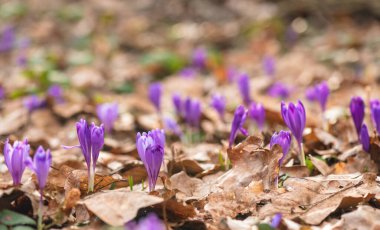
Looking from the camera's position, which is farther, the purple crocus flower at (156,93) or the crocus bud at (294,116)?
the purple crocus flower at (156,93)

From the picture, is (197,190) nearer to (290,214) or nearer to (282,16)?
(290,214)

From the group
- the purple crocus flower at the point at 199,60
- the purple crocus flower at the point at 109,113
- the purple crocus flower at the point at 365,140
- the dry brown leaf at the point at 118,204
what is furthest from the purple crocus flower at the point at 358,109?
the purple crocus flower at the point at 199,60

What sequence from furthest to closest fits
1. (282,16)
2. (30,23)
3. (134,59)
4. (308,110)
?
(30,23) < (282,16) < (134,59) < (308,110)

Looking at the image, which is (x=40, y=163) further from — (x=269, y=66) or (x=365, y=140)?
(x=269, y=66)

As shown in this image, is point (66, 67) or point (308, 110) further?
point (66, 67)

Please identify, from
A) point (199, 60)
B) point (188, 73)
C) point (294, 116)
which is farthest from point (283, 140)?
point (199, 60)

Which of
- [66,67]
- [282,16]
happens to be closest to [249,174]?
[66,67]

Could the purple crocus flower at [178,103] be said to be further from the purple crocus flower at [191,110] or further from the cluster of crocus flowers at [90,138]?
the cluster of crocus flowers at [90,138]

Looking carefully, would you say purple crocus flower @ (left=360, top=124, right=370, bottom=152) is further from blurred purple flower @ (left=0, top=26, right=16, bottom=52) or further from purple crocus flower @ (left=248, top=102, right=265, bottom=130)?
blurred purple flower @ (left=0, top=26, right=16, bottom=52)
